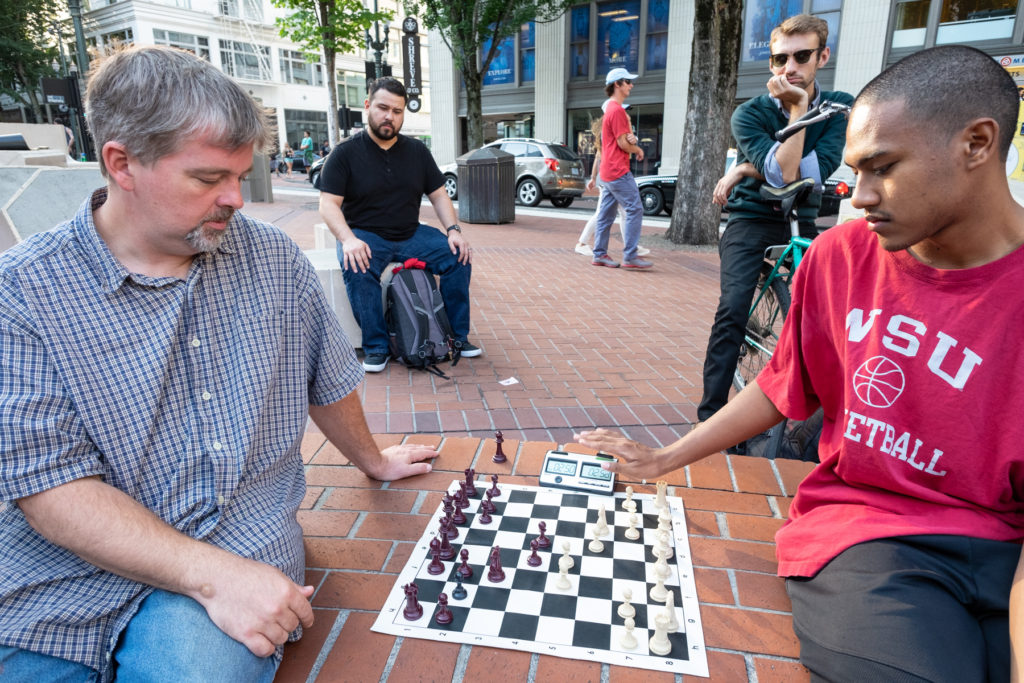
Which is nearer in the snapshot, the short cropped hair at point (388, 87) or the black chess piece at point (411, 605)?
the black chess piece at point (411, 605)

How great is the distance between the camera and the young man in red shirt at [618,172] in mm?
7137

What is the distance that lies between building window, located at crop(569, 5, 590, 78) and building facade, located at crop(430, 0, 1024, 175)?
0.10ft

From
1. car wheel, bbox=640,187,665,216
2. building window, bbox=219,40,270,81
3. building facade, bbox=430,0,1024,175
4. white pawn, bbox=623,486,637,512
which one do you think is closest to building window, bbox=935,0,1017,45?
building facade, bbox=430,0,1024,175

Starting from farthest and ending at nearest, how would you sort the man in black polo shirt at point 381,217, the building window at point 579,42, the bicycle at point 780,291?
the building window at point 579,42
the man in black polo shirt at point 381,217
the bicycle at point 780,291

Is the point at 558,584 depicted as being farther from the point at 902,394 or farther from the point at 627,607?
the point at 902,394

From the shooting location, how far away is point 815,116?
2.97m

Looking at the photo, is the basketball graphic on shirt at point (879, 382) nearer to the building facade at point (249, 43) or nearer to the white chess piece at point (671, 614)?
the white chess piece at point (671, 614)

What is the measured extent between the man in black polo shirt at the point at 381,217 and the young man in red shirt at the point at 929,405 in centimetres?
308

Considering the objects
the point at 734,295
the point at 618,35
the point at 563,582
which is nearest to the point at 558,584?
the point at 563,582

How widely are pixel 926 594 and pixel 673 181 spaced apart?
1273 cm

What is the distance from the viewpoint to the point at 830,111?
9.62 ft

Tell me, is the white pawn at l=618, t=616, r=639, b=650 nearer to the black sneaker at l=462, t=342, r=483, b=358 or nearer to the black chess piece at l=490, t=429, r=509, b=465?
the black chess piece at l=490, t=429, r=509, b=465

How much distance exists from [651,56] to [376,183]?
18.2 m

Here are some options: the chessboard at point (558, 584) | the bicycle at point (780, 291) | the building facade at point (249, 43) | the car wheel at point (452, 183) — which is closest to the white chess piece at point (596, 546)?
the chessboard at point (558, 584)
